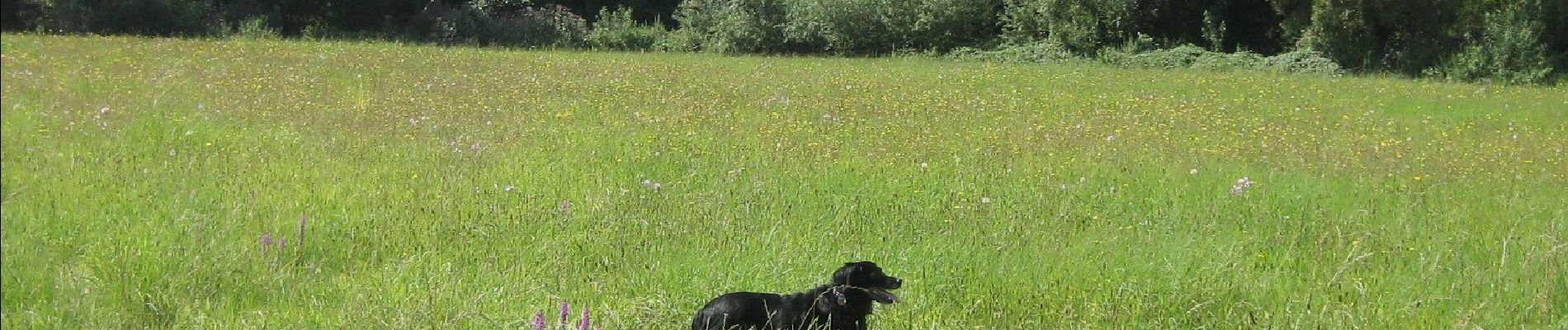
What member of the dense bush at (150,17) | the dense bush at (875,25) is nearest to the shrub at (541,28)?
the dense bush at (875,25)

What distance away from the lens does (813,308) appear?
3.84m

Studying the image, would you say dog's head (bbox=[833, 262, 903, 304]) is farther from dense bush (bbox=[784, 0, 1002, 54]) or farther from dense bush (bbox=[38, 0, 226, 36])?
dense bush (bbox=[784, 0, 1002, 54])

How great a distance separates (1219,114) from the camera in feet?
41.5

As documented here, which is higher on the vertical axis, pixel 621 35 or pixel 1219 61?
pixel 1219 61

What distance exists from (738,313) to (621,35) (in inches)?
1034

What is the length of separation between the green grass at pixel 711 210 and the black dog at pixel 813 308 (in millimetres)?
411

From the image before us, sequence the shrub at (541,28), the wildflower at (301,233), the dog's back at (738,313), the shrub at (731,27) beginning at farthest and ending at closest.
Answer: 1. the shrub at (541,28)
2. the shrub at (731,27)
3. the wildflower at (301,233)
4. the dog's back at (738,313)

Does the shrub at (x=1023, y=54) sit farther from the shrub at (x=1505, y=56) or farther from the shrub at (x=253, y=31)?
the shrub at (x=253, y=31)

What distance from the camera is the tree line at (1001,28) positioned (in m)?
24.2

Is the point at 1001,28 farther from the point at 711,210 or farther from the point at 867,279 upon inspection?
the point at 867,279

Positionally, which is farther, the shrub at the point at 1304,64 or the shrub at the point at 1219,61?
the shrub at the point at 1219,61

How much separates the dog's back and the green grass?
0.36 m

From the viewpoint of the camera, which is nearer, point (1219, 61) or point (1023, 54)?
point (1219, 61)

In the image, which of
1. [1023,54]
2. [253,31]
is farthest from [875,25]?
[253,31]
